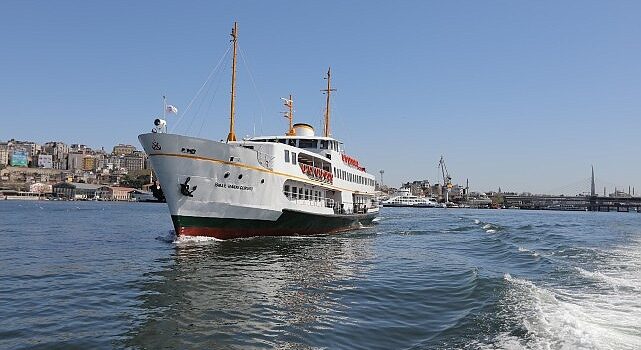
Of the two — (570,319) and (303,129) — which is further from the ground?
(303,129)

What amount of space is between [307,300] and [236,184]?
13842 millimetres

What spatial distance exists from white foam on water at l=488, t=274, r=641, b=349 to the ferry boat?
15.2 m

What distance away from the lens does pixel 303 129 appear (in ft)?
132

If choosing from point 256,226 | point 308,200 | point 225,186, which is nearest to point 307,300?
point 225,186

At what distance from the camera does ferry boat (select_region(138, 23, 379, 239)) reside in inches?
981

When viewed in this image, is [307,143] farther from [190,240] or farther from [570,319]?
[570,319]

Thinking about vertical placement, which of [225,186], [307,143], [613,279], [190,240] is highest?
[307,143]

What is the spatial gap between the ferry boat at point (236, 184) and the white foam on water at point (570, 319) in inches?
600

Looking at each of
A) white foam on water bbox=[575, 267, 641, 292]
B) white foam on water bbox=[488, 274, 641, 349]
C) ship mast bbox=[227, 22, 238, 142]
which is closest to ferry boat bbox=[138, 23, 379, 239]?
ship mast bbox=[227, 22, 238, 142]

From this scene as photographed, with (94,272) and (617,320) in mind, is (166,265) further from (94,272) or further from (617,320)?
(617,320)

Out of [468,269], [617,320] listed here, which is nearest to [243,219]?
[468,269]

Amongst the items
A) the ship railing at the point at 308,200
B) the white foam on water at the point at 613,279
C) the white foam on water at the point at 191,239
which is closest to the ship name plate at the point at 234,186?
the white foam on water at the point at 191,239

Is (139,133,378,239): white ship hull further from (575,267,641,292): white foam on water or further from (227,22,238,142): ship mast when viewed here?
(575,267,641,292): white foam on water

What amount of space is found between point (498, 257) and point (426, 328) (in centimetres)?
1581
